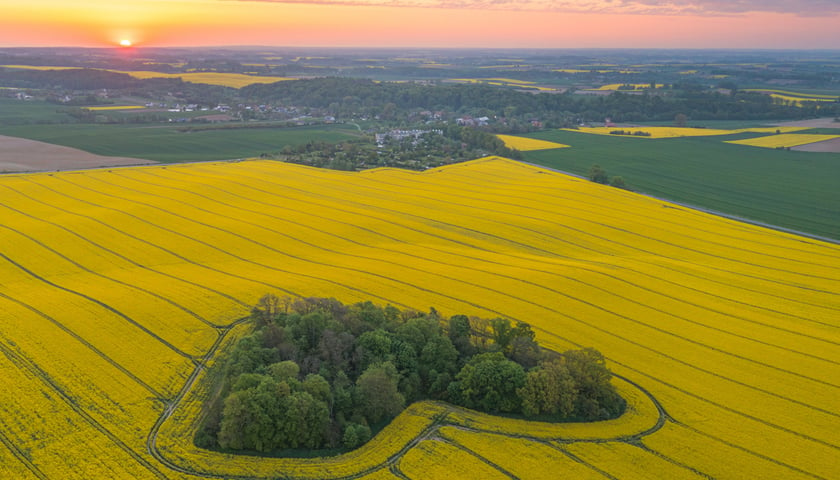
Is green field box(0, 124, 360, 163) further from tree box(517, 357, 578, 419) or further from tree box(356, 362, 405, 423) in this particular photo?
tree box(517, 357, 578, 419)

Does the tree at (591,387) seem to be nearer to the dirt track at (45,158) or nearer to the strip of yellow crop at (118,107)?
the dirt track at (45,158)


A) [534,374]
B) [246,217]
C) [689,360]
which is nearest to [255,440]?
[534,374]

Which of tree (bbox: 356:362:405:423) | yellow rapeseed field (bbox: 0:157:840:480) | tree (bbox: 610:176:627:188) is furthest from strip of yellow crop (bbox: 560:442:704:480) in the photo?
tree (bbox: 610:176:627:188)

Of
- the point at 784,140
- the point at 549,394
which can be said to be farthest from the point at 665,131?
the point at 549,394

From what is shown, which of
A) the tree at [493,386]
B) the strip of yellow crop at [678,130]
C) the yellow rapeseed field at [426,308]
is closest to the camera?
the yellow rapeseed field at [426,308]

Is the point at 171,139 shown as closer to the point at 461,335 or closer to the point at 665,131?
the point at 461,335

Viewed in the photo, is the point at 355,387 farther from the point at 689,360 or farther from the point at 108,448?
the point at 689,360

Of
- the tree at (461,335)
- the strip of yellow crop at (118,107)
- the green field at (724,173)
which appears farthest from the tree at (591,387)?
the strip of yellow crop at (118,107)
